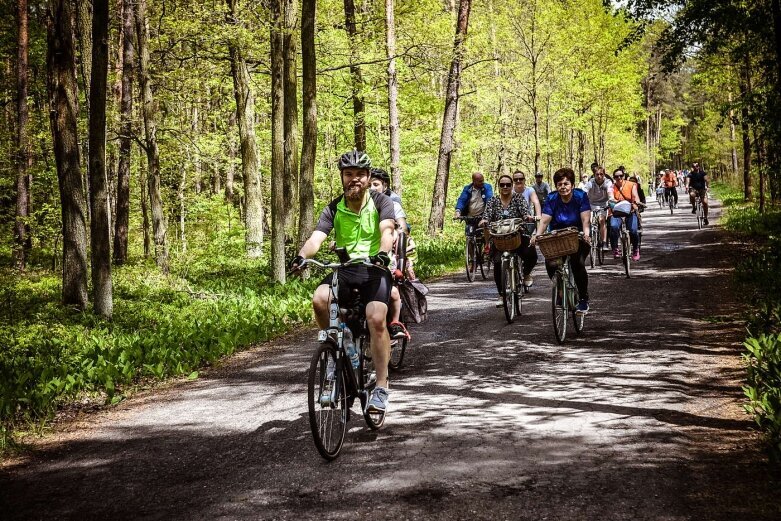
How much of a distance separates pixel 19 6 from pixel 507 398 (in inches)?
936

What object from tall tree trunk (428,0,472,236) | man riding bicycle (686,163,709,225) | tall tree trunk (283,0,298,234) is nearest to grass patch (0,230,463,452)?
tall tree trunk (283,0,298,234)

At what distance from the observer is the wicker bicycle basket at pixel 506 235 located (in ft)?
36.4

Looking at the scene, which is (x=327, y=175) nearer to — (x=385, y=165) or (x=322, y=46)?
(x=385, y=165)

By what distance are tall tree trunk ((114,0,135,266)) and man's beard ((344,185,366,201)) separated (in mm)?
15808

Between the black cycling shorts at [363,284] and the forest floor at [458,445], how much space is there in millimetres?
1210

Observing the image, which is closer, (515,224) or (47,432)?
(47,432)

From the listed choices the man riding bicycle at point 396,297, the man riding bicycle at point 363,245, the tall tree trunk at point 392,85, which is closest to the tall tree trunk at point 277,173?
the tall tree trunk at point 392,85

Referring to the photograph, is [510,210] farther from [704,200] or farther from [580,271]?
[704,200]

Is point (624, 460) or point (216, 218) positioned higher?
point (216, 218)

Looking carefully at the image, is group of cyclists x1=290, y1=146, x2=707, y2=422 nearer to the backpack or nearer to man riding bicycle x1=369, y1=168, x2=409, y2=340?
man riding bicycle x1=369, y1=168, x2=409, y2=340

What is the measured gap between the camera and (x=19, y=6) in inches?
918

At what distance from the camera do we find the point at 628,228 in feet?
54.0

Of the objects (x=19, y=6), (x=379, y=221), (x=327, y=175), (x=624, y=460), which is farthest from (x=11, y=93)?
(x=624, y=460)

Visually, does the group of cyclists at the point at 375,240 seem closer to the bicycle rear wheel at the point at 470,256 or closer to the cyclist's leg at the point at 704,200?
the bicycle rear wheel at the point at 470,256
